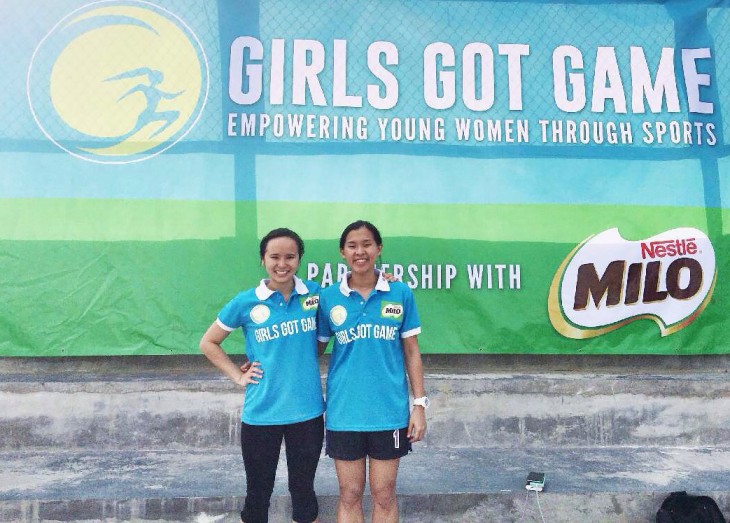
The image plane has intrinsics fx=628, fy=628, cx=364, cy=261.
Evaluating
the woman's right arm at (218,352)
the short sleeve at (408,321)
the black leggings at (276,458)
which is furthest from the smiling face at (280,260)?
the black leggings at (276,458)

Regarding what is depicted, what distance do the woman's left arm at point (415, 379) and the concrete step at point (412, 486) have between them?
89 centimetres

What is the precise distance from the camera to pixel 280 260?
2.61 m

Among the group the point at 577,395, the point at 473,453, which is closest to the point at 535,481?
the point at 473,453

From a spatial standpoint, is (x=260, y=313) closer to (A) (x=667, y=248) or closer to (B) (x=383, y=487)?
(B) (x=383, y=487)

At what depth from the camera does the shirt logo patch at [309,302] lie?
2.66 metres

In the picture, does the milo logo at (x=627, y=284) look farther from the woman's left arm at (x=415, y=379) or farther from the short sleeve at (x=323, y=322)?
the short sleeve at (x=323, y=322)

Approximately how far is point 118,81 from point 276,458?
3.08 metres

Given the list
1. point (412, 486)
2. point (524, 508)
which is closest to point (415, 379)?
point (412, 486)

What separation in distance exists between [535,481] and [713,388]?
175 cm

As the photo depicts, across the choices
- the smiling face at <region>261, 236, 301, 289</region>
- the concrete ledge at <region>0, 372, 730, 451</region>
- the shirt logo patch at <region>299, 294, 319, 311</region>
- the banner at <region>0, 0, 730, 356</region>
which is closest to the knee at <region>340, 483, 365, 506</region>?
the shirt logo patch at <region>299, 294, 319, 311</region>

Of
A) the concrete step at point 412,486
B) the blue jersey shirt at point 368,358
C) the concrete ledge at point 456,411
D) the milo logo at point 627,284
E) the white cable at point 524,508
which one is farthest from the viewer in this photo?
the milo logo at point 627,284

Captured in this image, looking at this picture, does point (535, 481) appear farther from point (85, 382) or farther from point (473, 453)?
point (85, 382)

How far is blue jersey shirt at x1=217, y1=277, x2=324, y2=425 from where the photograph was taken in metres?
2.60

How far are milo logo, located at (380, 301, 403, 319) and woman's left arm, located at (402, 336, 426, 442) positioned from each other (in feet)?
0.42
